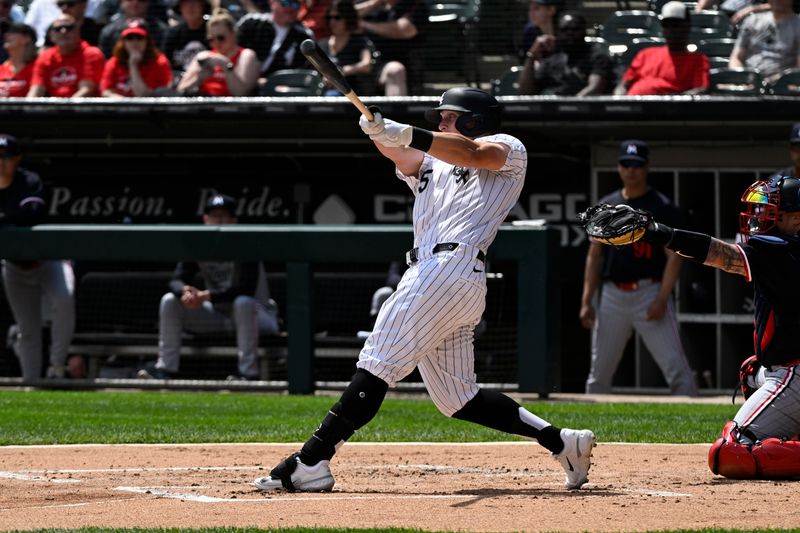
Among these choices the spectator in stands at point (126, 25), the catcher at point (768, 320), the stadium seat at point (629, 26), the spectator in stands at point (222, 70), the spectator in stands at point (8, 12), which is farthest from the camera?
the spectator in stands at point (8, 12)

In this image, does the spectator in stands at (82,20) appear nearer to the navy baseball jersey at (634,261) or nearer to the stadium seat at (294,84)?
the stadium seat at (294,84)

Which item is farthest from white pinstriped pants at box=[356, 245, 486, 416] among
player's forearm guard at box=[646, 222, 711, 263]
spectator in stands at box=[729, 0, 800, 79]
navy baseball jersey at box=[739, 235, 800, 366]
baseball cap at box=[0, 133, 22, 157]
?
spectator in stands at box=[729, 0, 800, 79]

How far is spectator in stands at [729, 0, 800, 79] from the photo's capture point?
36.6 feet

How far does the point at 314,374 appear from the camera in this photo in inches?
389

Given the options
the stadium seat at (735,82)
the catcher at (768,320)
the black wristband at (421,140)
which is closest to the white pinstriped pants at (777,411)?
the catcher at (768,320)

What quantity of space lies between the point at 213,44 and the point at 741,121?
4587 millimetres

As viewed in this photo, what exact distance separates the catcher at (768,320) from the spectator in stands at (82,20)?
8.76 metres

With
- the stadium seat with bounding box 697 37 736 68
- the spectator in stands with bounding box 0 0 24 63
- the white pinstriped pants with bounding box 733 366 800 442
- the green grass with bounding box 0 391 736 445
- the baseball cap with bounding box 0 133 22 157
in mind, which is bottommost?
the green grass with bounding box 0 391 736 445

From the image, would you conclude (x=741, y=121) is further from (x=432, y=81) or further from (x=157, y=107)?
(x=157, y=107)

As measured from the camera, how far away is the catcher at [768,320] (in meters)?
5.27

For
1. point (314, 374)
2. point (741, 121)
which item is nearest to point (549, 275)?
point (314, 374)

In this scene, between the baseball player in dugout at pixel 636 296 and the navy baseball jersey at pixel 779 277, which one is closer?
the navy baseball jersey at pixel 779 277

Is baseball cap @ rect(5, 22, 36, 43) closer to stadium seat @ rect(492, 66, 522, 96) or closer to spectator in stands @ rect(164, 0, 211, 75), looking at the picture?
spectator in stands @ rect(164, 0, 211, 75)

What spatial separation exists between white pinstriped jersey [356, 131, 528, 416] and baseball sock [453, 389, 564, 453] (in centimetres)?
6
